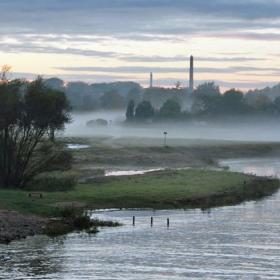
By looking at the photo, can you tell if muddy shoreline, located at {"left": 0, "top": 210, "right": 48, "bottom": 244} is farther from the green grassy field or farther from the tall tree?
the tall tree

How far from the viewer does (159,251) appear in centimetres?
4481

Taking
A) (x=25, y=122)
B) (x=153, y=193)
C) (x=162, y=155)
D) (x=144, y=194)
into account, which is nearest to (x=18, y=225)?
(x=144, y=194)

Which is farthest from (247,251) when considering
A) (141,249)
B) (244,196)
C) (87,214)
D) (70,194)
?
(244,196)

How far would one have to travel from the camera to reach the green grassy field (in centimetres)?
5994

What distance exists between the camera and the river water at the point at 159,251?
3934 centimetres

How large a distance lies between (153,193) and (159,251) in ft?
78.9

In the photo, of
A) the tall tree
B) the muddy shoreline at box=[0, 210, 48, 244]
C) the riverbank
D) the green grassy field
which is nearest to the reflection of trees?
the muddy shoreline at box=[0, 210, 48, 244]

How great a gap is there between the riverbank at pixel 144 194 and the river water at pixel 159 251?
3796 mm

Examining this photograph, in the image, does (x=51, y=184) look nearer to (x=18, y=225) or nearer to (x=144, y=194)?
(x=144, y=194)

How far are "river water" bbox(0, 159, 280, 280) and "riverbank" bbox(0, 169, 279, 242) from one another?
149 inches

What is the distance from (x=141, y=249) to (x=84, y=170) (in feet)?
163

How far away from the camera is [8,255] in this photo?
42844 mm

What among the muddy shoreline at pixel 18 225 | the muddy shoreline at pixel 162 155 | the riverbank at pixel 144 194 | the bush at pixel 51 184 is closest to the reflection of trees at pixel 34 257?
the muddy shoreline at pixel 18 225

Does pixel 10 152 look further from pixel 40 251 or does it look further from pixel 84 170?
pixel 40 251
